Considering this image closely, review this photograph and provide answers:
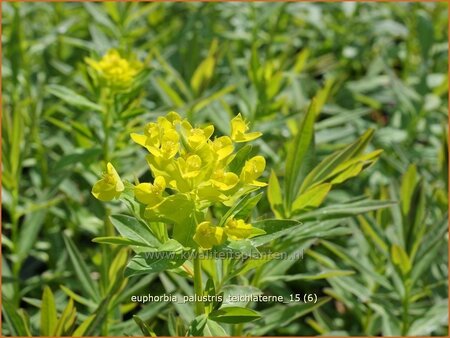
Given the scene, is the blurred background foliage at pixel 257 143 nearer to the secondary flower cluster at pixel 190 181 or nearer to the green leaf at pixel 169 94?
the green leaf at pixel 169 94

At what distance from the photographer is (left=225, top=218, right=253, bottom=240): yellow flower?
1.17m

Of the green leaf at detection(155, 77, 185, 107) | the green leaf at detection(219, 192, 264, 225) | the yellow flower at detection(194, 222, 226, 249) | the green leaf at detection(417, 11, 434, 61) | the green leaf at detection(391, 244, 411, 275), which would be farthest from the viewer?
the green leaf at detection(417, 11, 434, 61)

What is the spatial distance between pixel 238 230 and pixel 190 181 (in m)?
0.11

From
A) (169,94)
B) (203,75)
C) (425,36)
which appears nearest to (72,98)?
(169,94)

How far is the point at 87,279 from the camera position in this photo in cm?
Answer: 169

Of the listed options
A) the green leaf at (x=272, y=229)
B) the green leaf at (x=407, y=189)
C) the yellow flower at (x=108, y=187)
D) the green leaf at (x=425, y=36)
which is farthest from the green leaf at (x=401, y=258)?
the green leaf at (x=425, y=36)

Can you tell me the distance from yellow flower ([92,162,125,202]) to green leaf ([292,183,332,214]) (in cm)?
44

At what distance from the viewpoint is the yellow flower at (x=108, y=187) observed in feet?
3.84

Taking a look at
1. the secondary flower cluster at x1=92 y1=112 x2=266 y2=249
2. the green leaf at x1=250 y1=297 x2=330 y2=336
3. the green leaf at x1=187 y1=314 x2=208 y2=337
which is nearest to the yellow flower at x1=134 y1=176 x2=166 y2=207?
the secondary flower cluster at x1=92 y1=112 x2=266 y2=249

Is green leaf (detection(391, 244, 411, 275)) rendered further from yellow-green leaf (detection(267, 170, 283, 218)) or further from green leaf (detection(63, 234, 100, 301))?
green leaf (detection(63, 234, 100, 301))

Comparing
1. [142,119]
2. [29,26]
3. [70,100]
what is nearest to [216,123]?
[142,119]

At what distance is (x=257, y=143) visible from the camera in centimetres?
205

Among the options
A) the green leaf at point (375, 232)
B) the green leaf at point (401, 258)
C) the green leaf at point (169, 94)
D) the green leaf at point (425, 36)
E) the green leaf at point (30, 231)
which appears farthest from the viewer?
the green leaf at point (425, 36)

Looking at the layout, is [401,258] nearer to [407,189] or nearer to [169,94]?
[407,189]
